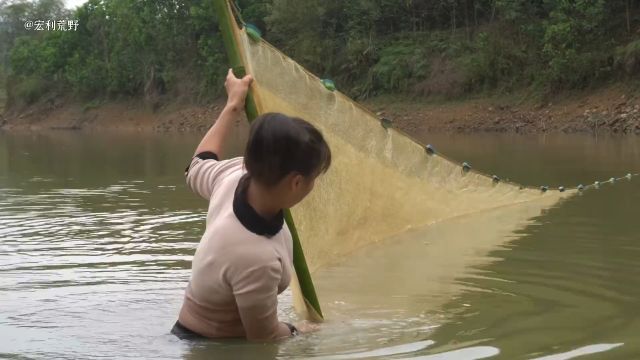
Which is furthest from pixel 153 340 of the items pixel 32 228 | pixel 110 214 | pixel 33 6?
pixel 33 6

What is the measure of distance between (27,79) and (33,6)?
19.9m

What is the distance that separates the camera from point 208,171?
2.99 metres

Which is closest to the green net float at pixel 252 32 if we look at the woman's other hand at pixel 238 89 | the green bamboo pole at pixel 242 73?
the green bamboo pole at pixel 242 73

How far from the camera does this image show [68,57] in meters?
54.5

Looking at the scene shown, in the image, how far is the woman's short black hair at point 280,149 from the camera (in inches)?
94.6

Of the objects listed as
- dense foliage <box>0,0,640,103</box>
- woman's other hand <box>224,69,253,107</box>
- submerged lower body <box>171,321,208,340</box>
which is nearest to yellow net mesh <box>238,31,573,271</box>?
woman's other hand <box>224,69,253,107</box>

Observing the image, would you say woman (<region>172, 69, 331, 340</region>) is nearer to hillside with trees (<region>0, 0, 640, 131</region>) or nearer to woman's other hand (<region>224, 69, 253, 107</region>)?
woman's other hand (<region>224, 69, 253, 107</region>)

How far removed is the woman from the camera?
242 centimetres

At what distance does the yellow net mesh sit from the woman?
1.00 m

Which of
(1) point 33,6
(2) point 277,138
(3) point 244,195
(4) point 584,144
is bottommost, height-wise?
(4) point 584,144

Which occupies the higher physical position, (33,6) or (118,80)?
(33,6)

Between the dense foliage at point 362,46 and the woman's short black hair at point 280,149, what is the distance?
24.4m

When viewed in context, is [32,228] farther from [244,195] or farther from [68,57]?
[68,57]

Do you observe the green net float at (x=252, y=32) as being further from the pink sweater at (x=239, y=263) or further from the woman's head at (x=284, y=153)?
the woman's head at (x=284, y=153)
